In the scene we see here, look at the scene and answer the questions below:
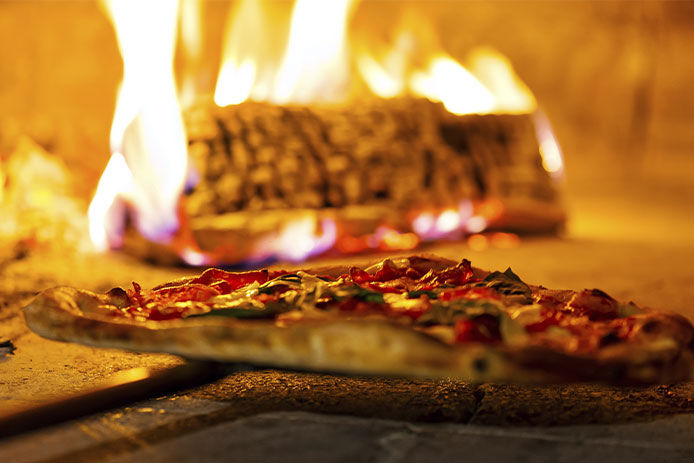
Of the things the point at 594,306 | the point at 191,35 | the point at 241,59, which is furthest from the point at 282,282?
the point at 191,35

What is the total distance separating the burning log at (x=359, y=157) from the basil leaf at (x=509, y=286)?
283 cm

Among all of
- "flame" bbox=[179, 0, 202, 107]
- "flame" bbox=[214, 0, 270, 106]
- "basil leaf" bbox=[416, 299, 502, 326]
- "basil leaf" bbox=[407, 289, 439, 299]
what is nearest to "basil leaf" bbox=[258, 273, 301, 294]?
"basil leaf" bbox=[407, 289, 439, 299]

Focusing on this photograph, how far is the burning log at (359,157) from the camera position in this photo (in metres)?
4.59

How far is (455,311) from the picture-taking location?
1510mm

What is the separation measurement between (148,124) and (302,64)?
1.61m

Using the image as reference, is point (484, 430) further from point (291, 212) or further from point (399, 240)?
point (399, 240)

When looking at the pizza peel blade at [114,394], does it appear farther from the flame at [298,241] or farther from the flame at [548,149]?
the flame at [548,149]

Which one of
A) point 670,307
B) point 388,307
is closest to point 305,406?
point 388,307

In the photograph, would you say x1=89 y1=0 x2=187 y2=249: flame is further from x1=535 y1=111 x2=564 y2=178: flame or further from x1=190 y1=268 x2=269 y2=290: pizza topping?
x1=535 y1=111 x2=564 y2=178: flame

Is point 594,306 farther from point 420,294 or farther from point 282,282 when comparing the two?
point 282,282

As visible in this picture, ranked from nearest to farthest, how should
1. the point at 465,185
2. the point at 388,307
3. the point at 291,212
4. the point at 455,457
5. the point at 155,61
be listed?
the point at 455,457 → the point at 388,307 → the point at 155,61 → the point at 291,212 → the point at 465,185

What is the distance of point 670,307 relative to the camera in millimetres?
3029

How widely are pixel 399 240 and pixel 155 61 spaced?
1.96 meters

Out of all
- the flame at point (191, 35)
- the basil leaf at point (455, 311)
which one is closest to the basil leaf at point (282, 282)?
the basil leaf at point (455, 311)
